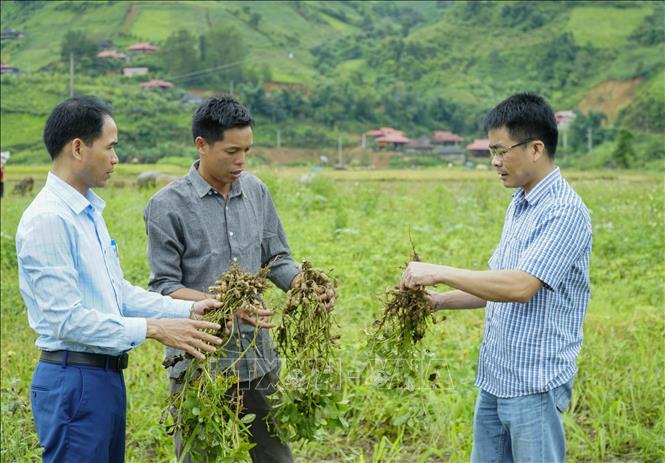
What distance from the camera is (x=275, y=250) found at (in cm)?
356

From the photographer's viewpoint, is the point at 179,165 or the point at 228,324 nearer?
the point at 228,324

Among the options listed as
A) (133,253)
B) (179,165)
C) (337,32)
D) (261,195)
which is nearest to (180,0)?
(337,32)

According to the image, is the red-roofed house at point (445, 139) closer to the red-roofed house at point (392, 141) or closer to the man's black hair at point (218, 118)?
the red-roofed house at point (392, 141)

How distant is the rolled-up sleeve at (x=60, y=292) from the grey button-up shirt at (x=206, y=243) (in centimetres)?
44

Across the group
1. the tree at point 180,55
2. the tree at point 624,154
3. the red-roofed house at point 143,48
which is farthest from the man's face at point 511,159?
the red-roofed house at point 143,48

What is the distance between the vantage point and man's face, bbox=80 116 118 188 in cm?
285

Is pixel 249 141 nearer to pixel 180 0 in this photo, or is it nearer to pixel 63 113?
pixel 63 113

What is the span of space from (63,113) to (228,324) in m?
0.92

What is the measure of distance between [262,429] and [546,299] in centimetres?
133

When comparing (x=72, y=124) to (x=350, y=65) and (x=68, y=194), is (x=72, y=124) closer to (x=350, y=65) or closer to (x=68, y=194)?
(x=68, y=194)

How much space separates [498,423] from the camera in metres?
3.02

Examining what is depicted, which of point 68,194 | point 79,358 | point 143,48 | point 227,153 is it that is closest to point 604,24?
point 143,48

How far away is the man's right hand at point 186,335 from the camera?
277 cm

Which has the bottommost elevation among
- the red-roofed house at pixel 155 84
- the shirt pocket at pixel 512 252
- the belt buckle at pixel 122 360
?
the belt buckle at pixel 122 360
